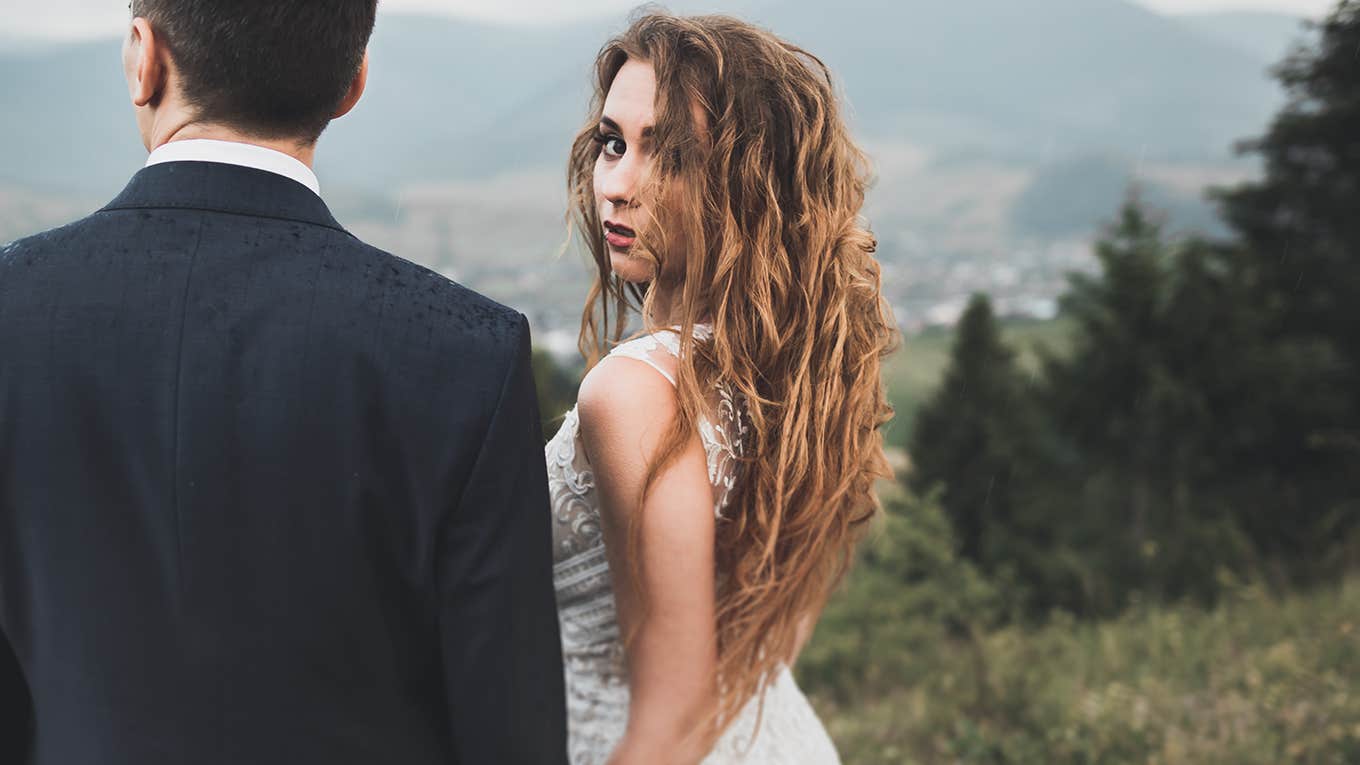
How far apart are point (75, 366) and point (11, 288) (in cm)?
13

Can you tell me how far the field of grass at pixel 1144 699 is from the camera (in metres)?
Result: 3.68

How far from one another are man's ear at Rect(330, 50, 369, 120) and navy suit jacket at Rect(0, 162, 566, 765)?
0.17 metres

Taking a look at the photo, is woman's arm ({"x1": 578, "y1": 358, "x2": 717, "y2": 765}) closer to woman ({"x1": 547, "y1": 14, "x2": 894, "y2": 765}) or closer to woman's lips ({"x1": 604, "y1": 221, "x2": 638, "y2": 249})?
woman ({"x1": 547, "y1": 14, "x2": 894, "y2": 765})

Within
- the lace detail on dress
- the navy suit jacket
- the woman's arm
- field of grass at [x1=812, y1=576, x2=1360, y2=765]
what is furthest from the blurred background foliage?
the navy suit jacket

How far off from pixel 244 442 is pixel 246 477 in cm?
5

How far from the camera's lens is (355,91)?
58.8 inches

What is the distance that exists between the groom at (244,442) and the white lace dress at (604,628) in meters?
0.51

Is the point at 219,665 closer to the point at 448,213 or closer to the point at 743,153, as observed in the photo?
the point at 743,153

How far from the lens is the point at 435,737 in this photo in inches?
59.4

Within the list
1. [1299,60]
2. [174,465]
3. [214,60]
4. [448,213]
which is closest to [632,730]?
[174,465]

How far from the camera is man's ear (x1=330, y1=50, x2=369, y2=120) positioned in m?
1.45

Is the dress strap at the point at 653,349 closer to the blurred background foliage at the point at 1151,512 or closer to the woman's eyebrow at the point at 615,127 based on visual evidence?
the woman's eyebrow at the point at 615,127

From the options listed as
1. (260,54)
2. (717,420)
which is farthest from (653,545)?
(260,54)

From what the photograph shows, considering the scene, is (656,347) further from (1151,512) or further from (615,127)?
(1151,512)
